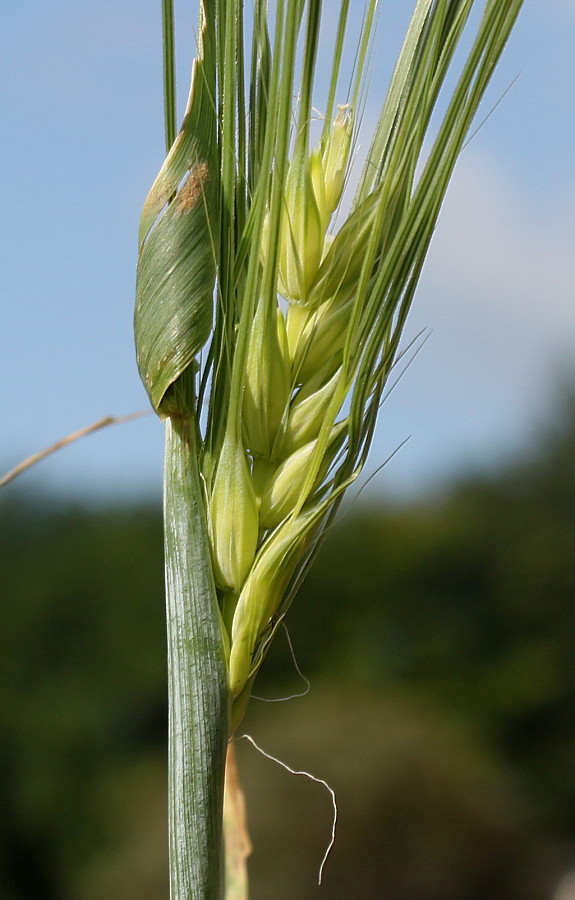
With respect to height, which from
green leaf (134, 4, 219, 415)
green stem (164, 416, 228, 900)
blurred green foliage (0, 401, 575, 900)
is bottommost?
blurred green foliage (0, 401, 575, 900)

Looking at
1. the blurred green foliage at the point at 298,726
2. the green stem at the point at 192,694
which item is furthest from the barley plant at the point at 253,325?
the blurred green foliage at the point at 298,726

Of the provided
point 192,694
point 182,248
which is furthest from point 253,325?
point 192,694

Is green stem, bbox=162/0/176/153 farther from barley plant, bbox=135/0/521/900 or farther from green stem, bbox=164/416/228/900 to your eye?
green stem, bbox=164/416/228/900

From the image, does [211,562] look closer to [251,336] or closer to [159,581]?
[251,336]

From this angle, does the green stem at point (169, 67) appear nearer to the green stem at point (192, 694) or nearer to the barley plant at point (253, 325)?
the barley plant at point (253, 325)

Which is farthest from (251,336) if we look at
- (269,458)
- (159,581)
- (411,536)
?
(411,536)

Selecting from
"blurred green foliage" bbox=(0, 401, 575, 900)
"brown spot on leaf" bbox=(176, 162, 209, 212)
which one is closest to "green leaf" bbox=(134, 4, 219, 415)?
"brown spot on leaf" bbox=(176, 162, 209, 212)

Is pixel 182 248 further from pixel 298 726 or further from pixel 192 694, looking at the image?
pixel 298 726
